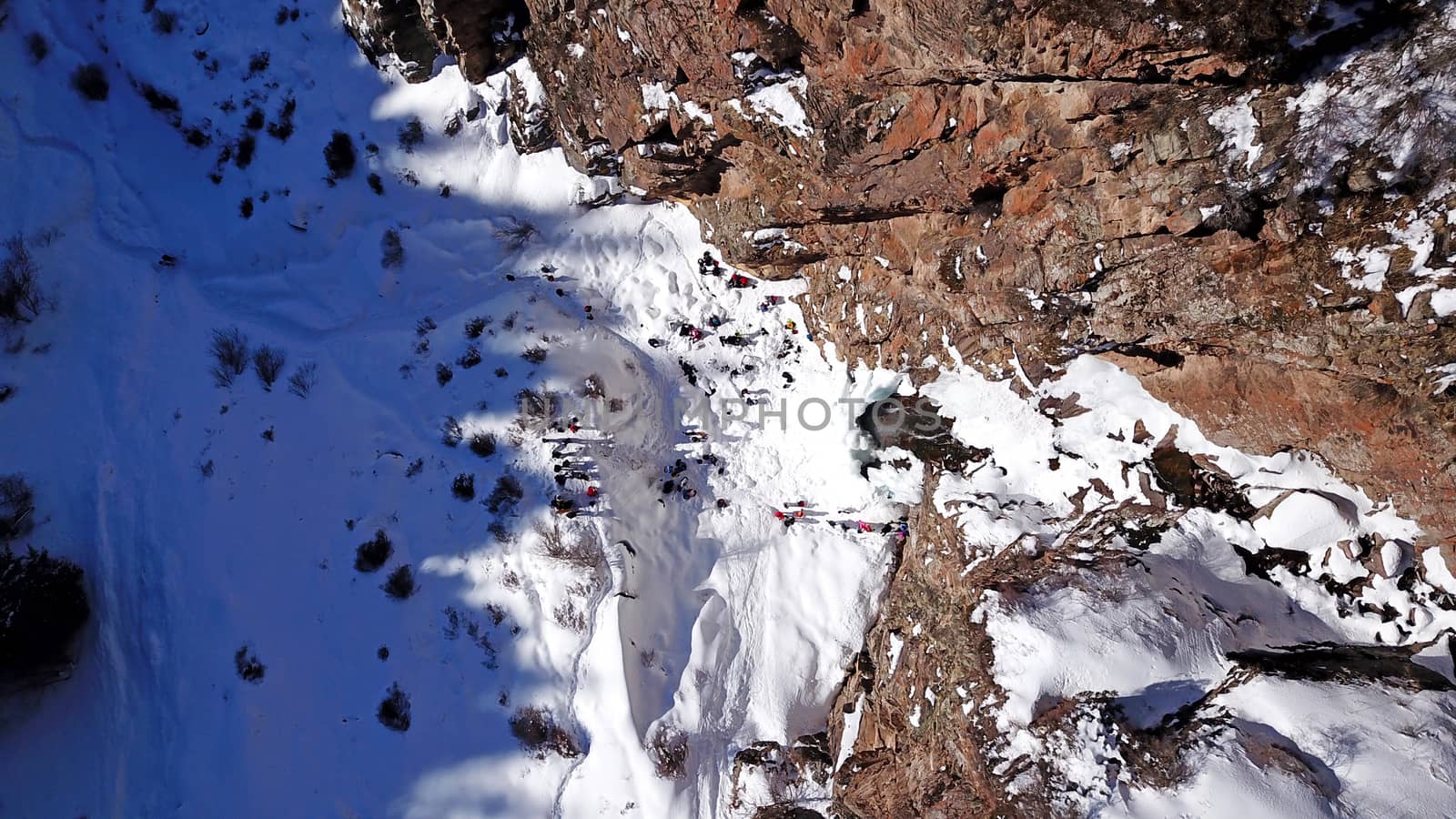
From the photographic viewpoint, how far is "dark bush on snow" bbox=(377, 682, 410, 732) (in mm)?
13539

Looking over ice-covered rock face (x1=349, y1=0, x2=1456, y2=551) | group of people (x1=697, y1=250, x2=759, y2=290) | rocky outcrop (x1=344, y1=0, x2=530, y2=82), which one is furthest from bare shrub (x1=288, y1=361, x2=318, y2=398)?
group of people (x1=697, y1=250, x2=759, y2=290)

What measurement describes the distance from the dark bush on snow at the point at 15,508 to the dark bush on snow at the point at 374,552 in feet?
21.9

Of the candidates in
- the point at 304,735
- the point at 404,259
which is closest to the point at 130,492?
the point at 304,735

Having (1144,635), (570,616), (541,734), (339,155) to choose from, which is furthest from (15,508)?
(1144,635)

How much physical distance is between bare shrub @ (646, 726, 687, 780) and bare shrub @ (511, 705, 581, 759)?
1.61 m

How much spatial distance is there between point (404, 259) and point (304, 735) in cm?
1064

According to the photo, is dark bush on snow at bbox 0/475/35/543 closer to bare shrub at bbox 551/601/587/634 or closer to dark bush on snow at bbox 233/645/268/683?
dark bush on snow at bbox 233/645/268/683

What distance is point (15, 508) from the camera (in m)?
13.6

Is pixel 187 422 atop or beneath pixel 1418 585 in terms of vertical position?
atop

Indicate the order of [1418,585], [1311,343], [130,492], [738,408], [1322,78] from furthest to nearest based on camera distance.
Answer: [738,408] → [130,492] → [1418,585] → [1311,343] → [1322,78]

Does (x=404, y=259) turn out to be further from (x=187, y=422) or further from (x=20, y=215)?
(x=20, y=215)

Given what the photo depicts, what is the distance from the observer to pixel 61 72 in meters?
15.6

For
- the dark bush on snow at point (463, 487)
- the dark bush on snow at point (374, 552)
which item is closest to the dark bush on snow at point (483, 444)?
the dark bush on snow at point (463, 487)

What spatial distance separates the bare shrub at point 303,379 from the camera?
1479 cm
